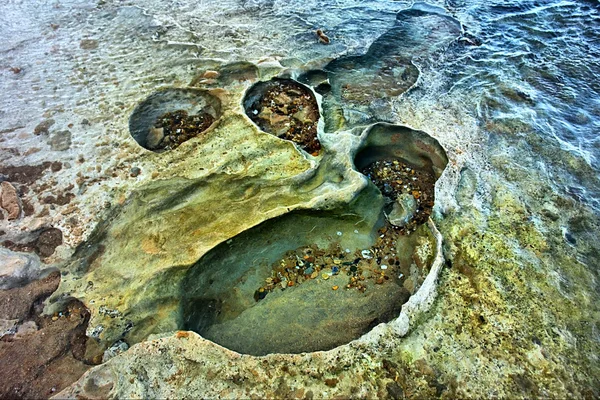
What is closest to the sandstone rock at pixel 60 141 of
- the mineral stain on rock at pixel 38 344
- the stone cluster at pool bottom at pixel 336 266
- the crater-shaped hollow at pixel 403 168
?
the mineral stain on rock at pixel 38 344

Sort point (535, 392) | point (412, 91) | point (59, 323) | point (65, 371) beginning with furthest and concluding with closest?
point (412, 91)
point (59, 323)
point (65, 371)
point (535, 392)

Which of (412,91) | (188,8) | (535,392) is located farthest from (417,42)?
(535,392)

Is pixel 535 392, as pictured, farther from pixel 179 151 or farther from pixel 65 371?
pixel 179 151

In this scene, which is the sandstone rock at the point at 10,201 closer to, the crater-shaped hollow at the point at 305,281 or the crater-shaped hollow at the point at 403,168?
the crater-shaped hollow at the point at 305,281

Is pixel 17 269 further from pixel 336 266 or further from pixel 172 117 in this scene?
pixel 336 266

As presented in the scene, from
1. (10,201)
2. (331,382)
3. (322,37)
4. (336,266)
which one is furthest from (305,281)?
(322,37)
